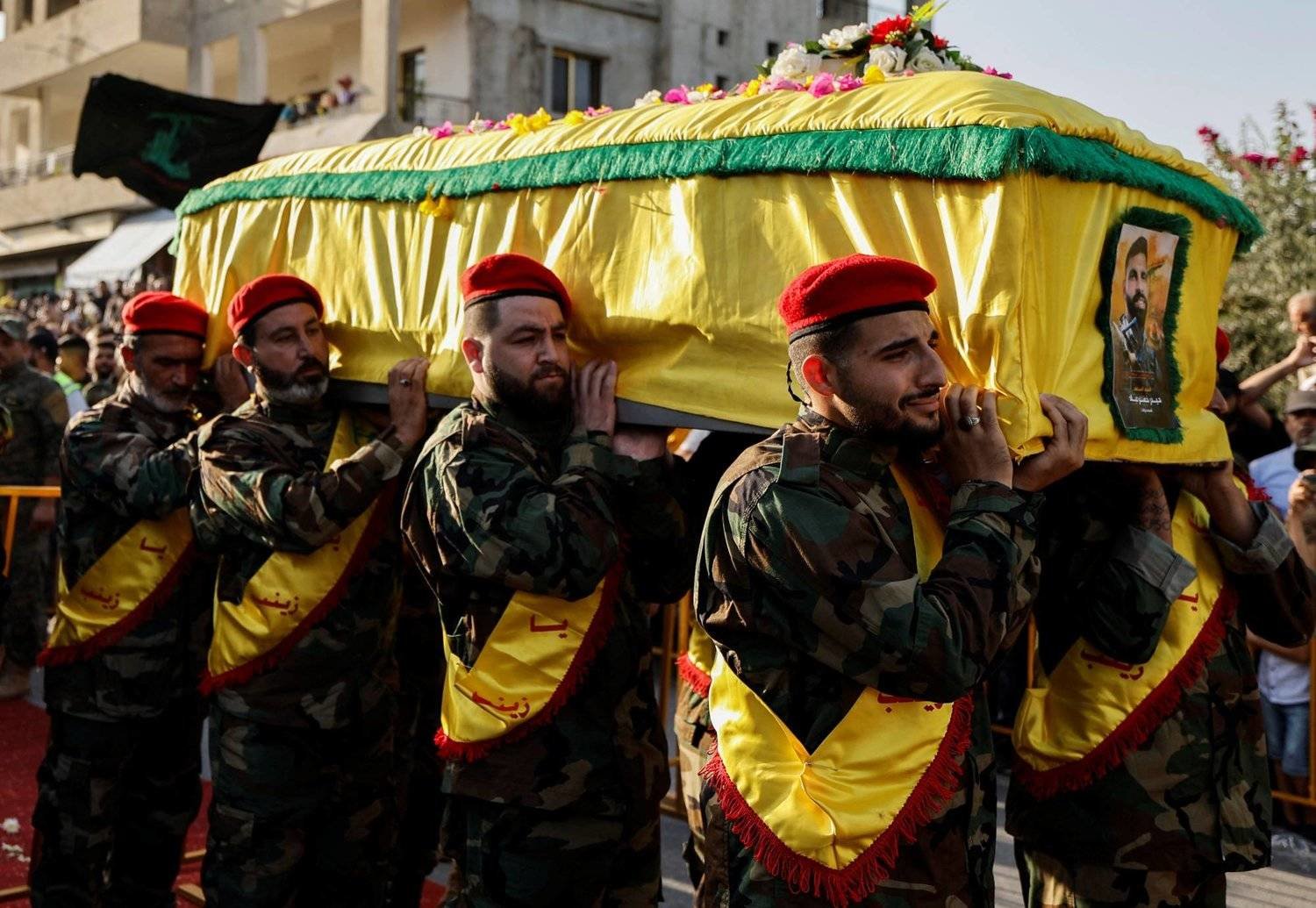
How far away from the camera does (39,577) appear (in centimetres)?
724

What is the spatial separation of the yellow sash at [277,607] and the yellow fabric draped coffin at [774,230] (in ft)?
1.83

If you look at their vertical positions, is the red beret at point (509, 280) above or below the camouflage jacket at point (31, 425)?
above

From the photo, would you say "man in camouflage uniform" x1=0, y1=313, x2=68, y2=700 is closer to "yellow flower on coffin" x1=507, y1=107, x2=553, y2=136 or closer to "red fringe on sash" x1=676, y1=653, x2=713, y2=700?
"yellow flower on coffin" x1=507, y1=107, x2=553, y2=136

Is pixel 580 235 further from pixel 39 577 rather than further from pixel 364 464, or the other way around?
pixel 39 577

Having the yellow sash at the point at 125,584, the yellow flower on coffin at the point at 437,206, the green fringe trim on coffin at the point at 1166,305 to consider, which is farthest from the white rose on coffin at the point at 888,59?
the yellow sash at the point at 125,584

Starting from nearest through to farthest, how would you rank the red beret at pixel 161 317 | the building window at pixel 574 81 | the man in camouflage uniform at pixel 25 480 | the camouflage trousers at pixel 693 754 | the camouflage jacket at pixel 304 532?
the camouflage trousers at pixel 693 754
the camouflage jacket at pixel 304 532
the red beret at pixel 161 317
the man in camouflage uniform at pixel 25 480
the building window at pixel 574 81

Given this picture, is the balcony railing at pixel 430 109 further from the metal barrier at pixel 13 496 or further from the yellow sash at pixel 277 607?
the yellow sash at pixel 277 607

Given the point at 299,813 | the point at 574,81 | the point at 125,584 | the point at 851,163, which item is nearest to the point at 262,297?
the point at 125,584

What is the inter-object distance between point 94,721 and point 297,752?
0.85m

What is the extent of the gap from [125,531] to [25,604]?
11.4 ft

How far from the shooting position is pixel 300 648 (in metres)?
3.73

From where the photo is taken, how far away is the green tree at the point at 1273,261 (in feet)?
26.6

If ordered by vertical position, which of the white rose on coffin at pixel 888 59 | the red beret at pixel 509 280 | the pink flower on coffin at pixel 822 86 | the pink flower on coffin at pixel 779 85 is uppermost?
the white rose on coffin at pixel 888 59

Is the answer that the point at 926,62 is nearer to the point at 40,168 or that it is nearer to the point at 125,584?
the point at 125,584
